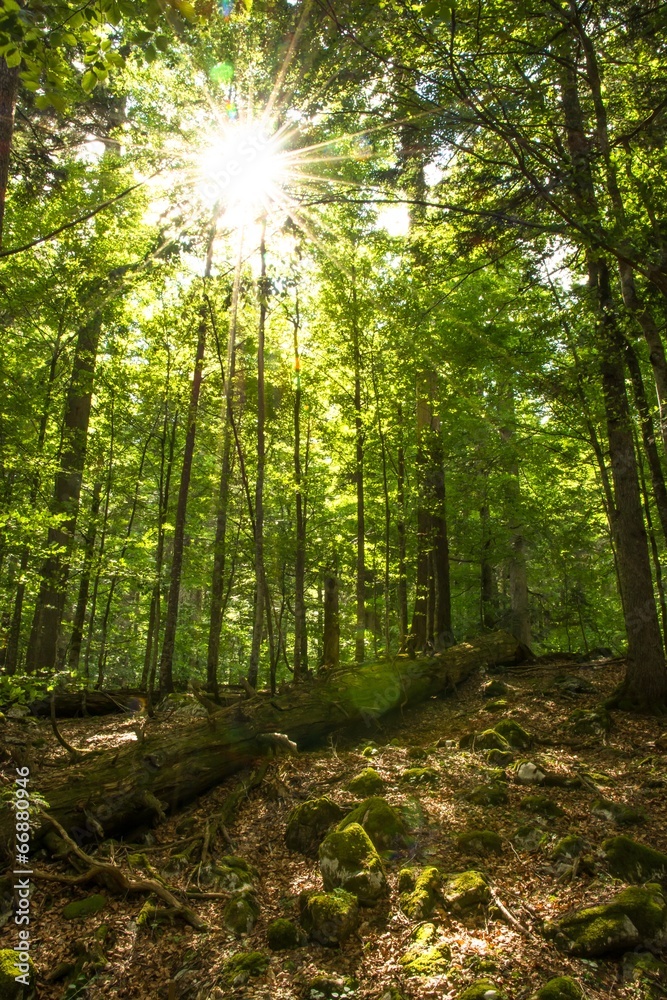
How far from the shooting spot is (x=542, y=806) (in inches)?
231

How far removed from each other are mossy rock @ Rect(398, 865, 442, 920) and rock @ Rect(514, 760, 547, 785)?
213cm

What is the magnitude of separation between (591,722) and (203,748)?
18.1ft

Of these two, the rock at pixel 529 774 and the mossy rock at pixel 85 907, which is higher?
the rock at pixel 529 774

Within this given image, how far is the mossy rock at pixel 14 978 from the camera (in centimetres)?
385

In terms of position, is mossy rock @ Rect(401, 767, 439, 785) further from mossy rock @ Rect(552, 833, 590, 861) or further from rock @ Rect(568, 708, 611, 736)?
rock @ Rect(568, 708, 611, 736)

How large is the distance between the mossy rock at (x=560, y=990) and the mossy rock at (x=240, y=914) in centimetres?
240

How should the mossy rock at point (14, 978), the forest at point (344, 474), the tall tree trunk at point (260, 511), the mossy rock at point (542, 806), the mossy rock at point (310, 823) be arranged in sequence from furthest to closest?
the tall tree trunk at point (260, 511) → the mossy rock at point (310, 823) → the mossy rock at point (542, 806) → the forest at point (344, 474) → the mossy rock at point (14, 978)

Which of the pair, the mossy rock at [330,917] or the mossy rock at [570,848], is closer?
the mossy rock at [330,917]

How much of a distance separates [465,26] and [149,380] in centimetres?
1084

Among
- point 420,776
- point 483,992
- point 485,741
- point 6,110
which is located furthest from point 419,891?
point 6,110

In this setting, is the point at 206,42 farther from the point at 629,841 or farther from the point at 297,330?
the point at 629,841

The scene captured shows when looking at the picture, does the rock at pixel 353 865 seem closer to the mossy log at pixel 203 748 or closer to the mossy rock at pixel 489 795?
the mossy rock at pixel 489 795

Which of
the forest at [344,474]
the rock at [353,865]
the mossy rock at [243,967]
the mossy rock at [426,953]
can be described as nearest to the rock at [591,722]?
the forest at [344,474]

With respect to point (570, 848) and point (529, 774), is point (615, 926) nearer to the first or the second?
point (570, 848)
